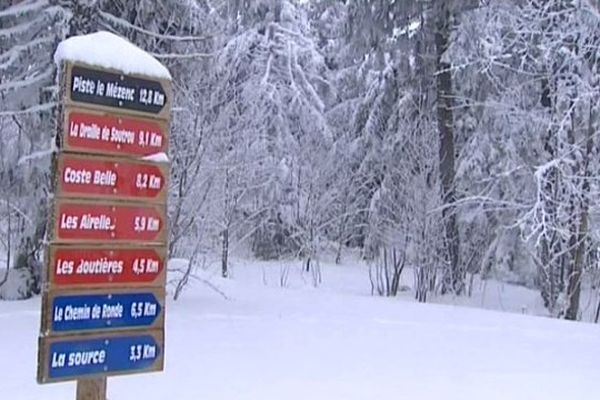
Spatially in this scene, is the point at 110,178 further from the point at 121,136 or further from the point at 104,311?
the point at 104,311

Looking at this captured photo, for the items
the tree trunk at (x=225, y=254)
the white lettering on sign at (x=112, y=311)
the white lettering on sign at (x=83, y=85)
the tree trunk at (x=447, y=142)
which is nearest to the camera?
the white lettering on sign at (x=83, y=85)

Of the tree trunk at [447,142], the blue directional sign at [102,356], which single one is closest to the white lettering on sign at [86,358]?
the blue directional sign at [102,356]

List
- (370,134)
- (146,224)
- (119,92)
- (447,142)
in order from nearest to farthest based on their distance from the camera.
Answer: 1. (119,92)
2. (146,224)
3. (447,142)
4. (370,134)

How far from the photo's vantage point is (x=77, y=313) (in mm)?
3820

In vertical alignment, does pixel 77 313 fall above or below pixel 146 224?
below

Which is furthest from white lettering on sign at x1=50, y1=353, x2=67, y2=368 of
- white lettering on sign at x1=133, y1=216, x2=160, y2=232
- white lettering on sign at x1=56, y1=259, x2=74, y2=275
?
white lettering on sign at x1=133, y1=216, x2=160, y2=232

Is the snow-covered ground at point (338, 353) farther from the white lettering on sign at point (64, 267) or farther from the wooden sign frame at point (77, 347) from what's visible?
the white lettering on sign at point (64, 267)

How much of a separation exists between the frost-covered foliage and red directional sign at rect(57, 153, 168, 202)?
234 inches

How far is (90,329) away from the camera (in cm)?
388

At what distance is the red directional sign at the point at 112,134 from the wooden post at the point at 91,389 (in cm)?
113

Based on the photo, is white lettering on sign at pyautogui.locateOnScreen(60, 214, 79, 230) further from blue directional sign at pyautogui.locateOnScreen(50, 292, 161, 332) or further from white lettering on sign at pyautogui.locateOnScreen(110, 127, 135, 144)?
white lettering on sign at pyautogui.locateOnScreen(110, 127, 135, 144)

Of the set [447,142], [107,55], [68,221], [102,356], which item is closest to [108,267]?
[68,221]

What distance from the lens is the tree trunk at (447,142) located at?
15.8 metres

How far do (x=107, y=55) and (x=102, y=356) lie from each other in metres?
1.45
